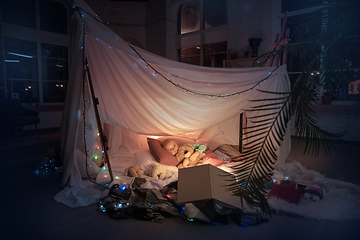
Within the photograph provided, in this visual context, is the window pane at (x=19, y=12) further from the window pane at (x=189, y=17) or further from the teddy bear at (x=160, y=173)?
the teddy bear at (x=160, y=173)

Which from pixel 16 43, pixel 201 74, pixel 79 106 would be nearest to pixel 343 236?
pixel 201 74

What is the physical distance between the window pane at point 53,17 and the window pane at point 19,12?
234 millimetres

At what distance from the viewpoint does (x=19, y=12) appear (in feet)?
18.7

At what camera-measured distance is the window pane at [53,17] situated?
6.14 m

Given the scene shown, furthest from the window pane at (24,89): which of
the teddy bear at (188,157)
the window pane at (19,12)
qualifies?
the teddy bear at (188,157)

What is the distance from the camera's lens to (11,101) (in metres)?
4.72

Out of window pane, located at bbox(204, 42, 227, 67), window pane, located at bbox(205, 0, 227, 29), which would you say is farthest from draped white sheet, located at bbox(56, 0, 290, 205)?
window pane, located at bbox(205, 0, 227, 29)

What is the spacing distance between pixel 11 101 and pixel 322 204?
18.0 ft

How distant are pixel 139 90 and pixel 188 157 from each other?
1047mm

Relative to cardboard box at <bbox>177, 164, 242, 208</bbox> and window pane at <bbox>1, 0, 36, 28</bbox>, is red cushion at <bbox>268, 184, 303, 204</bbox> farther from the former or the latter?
window pane at <bbox>1, 0, 36, 28</bbox>

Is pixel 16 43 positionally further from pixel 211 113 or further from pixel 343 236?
pixel 343 236

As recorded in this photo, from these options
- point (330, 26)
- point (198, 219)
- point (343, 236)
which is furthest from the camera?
point (198, 219)

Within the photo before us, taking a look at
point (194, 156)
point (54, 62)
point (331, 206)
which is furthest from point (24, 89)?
point (331, 206)

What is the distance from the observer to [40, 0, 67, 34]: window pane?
6.14 meters
